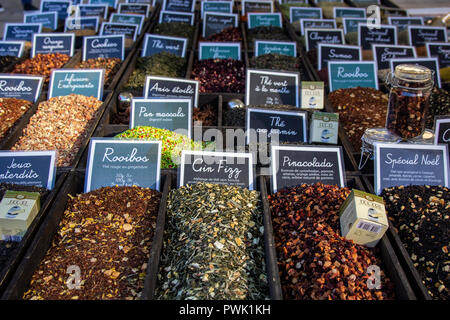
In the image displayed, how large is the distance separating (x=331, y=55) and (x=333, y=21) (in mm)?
1029

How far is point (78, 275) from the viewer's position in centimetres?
144

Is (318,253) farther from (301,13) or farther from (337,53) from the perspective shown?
(301,13)

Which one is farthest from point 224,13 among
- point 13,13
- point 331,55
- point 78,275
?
point 13,13

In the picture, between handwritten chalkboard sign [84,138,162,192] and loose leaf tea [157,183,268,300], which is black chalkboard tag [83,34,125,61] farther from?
loose leaf tea [157,183,268,300]

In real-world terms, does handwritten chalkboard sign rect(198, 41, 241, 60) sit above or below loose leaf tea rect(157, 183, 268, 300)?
above

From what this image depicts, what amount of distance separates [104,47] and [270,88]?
170cm

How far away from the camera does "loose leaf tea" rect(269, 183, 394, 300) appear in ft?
4.45

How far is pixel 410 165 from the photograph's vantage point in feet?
6.16

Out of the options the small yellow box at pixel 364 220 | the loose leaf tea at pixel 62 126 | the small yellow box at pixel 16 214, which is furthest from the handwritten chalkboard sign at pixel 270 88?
the small yellow box at pixel 16 214

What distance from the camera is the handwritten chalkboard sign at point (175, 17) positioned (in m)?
4.47

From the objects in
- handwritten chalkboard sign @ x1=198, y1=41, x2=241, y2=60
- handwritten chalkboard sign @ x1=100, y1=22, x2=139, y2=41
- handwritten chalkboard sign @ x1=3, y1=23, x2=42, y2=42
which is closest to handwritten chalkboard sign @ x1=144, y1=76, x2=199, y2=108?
handwritten chalkboard sign @ x1=198, y1=41, x2=241, y2=60

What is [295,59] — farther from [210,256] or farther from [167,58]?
[210,256]

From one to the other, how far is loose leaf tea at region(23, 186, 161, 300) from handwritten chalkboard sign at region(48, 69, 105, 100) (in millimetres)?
1173

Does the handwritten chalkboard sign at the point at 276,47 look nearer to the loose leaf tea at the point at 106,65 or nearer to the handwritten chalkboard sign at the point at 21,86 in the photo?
the loose leaf tea at the point at 106,65
